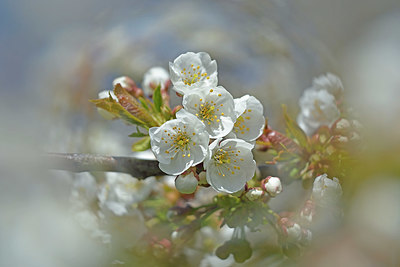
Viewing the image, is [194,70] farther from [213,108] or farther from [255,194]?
[255,194]

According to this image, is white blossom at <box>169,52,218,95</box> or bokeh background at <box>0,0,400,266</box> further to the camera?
bokeh background at <box>0,0,400,266</box>

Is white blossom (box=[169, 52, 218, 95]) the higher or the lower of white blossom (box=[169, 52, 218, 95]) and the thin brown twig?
the higher

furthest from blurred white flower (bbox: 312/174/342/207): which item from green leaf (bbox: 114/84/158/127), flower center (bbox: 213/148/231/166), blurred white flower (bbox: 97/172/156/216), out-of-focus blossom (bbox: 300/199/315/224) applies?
blurred white flower (bbox: 97/172/156/216)

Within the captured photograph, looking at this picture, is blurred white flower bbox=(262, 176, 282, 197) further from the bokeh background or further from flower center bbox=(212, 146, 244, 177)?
the bokeh background

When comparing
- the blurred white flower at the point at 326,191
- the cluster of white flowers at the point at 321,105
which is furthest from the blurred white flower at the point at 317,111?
the blurred white flower at the point at 326,191

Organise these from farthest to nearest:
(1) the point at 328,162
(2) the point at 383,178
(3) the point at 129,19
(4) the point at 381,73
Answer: (3) the point at 129,19 → (4) the point at 381,73 → (1) the point at 328,162 → (2) the point at 383,178

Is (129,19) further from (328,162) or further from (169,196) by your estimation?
(328,162)

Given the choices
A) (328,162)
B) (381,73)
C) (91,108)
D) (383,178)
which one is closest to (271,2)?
(381,73)
